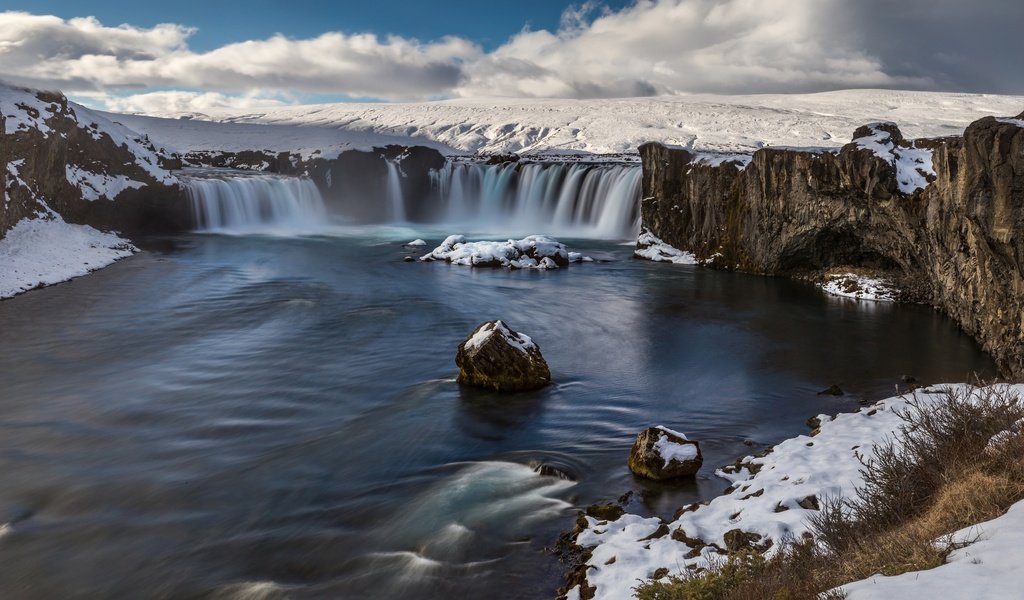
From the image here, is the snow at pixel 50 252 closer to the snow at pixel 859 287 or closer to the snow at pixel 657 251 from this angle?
the snow at pixel 657 251

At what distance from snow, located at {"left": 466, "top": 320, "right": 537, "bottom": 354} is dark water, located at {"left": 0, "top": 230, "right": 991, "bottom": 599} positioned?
45.7 inches

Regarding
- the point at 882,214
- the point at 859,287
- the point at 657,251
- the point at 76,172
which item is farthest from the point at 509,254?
the point at 76,172

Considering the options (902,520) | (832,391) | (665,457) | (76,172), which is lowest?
(832,391)

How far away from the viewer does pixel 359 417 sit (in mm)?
14008

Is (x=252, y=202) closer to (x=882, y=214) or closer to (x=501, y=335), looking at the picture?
(x=501, y=335)

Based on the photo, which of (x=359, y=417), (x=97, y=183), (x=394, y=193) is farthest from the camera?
(x=394, y=193)

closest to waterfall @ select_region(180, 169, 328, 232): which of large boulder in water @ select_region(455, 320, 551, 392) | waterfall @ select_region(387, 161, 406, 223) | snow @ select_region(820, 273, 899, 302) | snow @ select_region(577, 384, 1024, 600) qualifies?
waterfall @ select_region(387, 161, 406, 223)

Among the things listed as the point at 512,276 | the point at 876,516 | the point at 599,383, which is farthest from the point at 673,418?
the point at 512,276

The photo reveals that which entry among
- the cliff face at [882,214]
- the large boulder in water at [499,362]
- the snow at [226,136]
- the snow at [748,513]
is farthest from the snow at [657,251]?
the snow at [226,136]

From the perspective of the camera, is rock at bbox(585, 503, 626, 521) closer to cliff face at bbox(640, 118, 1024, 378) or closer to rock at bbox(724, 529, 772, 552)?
rock at bbox(724, 529, 772, 552)

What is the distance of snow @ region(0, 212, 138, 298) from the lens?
1032 inches

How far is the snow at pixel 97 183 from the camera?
37.2 metres

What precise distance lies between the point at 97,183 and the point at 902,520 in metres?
43.8

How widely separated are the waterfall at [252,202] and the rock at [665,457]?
43276 mm
